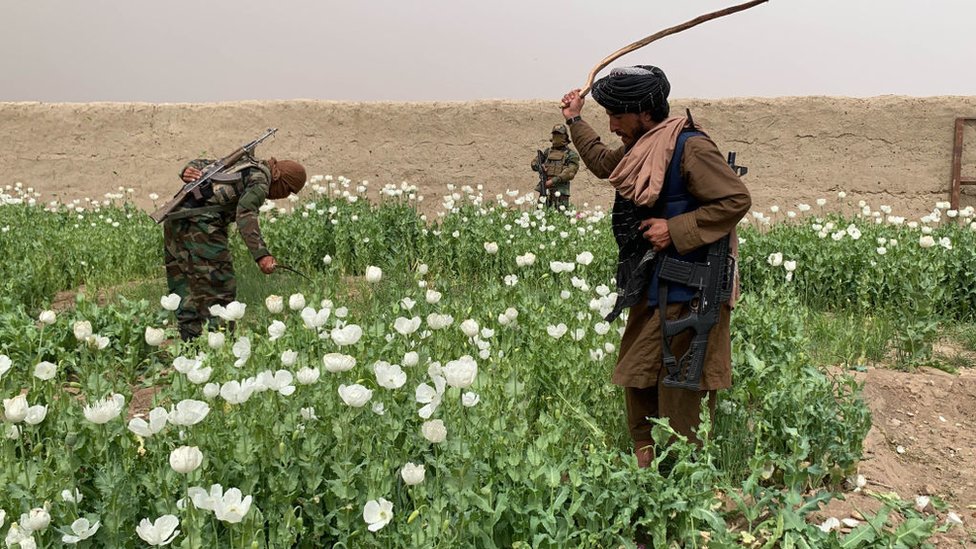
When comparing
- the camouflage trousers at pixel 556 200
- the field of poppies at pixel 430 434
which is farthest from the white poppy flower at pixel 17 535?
the camouflage trousers at pixel 556 200

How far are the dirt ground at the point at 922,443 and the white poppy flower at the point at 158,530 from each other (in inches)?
103

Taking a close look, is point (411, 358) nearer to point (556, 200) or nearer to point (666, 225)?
point (666, 225)

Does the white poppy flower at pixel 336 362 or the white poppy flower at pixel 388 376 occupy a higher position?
the white poppy flower at pixel 336 362

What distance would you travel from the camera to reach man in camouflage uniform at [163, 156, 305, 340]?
5.95 metres

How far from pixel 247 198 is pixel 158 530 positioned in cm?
375

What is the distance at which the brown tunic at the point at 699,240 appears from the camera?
3.18m

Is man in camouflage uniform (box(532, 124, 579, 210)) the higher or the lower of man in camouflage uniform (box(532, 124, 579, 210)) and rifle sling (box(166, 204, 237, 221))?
the lower

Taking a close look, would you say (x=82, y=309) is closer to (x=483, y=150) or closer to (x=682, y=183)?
(x=682, y=183)

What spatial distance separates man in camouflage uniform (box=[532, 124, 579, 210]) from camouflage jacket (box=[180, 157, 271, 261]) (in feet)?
21.2

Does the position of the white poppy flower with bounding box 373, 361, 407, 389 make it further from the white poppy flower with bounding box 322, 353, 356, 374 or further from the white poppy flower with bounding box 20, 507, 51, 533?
the white poppy flower with bounding box 20, 507, 51, 533

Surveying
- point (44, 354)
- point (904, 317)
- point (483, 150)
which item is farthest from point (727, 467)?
point (483, 150)

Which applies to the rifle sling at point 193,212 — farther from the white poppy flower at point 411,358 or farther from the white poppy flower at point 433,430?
the white poppy flower at point 433,430

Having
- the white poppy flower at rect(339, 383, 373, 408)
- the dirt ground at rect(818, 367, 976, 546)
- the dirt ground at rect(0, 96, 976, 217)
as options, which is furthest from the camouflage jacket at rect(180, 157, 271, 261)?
the dirt ground at rect(0, 96, 976, 217)

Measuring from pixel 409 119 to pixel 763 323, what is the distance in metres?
12.3
